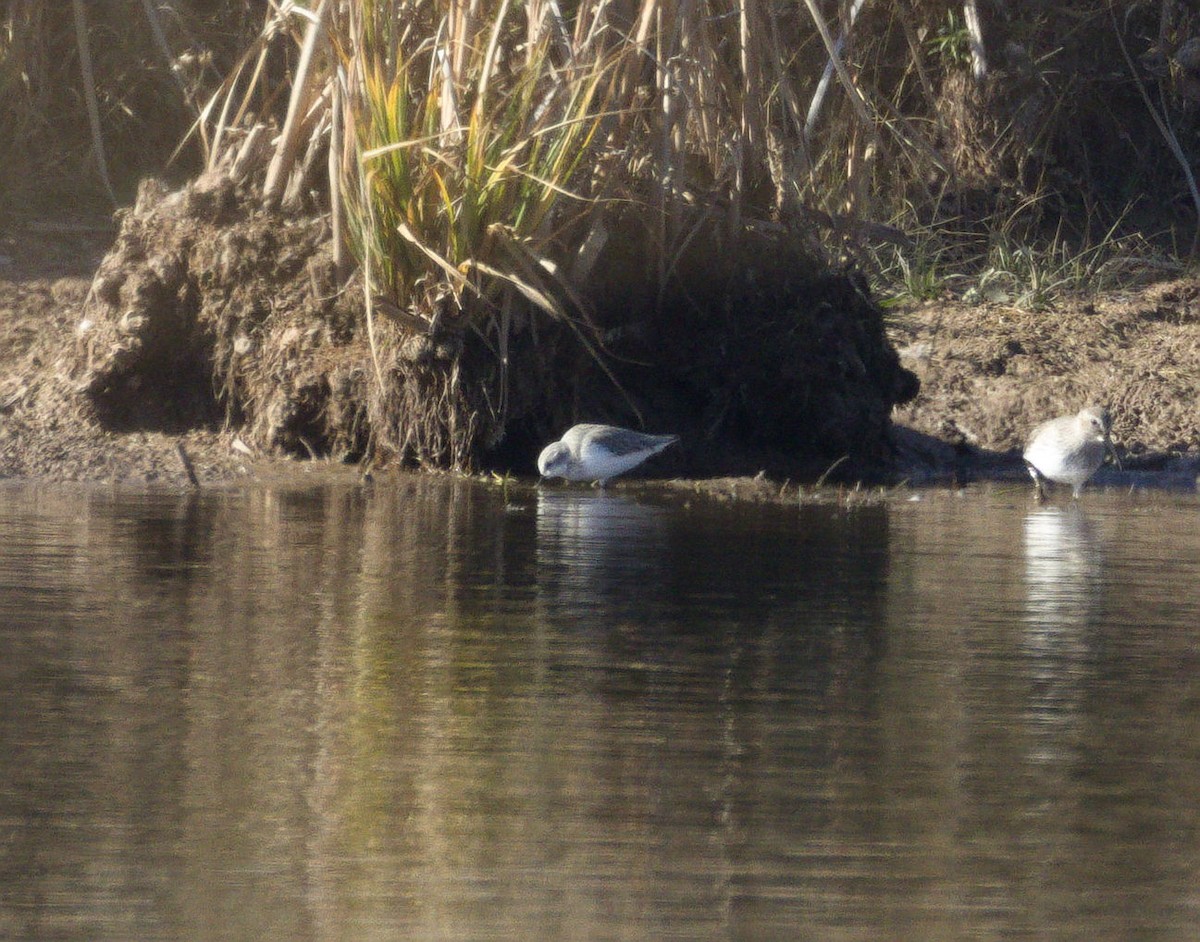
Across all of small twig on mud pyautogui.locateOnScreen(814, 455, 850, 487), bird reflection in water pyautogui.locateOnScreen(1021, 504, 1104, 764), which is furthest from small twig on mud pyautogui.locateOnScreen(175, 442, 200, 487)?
bird reflection in water pyautogui.locateOnScreen(1021, 504, 1104, 764)

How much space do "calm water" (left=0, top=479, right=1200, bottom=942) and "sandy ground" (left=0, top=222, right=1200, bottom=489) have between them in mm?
2299

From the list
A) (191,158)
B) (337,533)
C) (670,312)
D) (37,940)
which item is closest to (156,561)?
(337,533)

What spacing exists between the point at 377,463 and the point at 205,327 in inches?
50.0

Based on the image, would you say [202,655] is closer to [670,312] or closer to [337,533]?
[337,533]

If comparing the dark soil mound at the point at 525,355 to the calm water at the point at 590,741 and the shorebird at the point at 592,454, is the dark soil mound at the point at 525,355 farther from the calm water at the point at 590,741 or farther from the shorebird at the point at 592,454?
the calm water at the point at 590,741

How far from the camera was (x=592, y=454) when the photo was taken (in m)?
7.89

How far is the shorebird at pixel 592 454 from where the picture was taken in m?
7.89

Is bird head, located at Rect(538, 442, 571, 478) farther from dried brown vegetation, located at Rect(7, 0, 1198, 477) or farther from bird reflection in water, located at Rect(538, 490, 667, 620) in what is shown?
dried brown vegetation, located at Rect(7, 0, 1198, 477)

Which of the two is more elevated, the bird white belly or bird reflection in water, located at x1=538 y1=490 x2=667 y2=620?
the bird white belly

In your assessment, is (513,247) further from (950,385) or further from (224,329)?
(950,385)

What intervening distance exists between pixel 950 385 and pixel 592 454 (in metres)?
2.98

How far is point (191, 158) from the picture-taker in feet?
39.3

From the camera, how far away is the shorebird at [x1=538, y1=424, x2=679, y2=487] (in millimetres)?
7895

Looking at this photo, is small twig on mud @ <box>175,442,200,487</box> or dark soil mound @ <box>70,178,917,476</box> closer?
small twig on mud @ <box>175,442,200,487</box>
